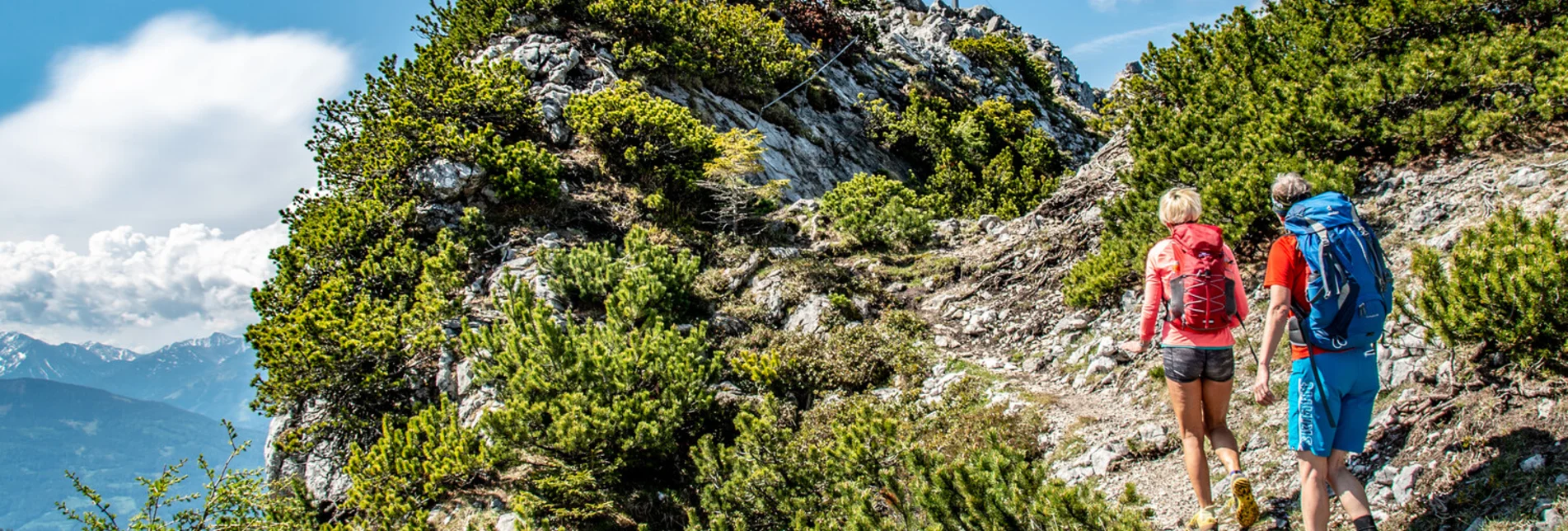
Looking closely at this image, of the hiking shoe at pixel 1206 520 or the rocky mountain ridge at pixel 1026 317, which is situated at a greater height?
the rocky mountain ridge at pixel 1026 317

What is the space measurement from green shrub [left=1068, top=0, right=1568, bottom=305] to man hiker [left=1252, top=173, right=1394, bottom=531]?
173 inches

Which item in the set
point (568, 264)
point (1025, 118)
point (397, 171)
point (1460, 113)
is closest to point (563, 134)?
point (397, 171)

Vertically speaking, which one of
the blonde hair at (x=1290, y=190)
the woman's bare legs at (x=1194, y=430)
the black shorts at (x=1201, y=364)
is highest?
the blonde hair at (x=1290, y=190)

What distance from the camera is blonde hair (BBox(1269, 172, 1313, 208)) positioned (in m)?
3.52

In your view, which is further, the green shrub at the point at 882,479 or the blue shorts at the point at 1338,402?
the green shrub at the point at 882,479

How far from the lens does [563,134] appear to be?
53.7ft

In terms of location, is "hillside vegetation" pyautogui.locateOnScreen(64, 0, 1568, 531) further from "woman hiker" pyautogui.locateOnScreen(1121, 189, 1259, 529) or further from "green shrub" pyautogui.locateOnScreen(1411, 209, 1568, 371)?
"woman hiker" pyautogui.locateOnScreen(1121, 189, 1259, 529)

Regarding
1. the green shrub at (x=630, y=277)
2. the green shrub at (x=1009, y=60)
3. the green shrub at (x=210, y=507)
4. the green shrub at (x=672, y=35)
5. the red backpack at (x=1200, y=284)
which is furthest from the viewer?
the green shrub at (x=1009, y=60)

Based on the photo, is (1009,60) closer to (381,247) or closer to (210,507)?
(381,247)

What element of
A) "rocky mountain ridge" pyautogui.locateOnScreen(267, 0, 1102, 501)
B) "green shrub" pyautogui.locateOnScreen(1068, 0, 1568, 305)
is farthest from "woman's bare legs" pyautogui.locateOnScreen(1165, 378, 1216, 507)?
"rocky mountain ridge" pyautogui.locateOnScreen(267, 0, 1102, 501)

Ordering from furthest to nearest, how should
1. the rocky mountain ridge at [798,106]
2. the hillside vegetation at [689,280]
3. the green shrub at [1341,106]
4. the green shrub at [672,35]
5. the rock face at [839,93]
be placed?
the green shrub at [672,35], the rock face at [839,93], the rocky mountain ridge at [798,106], the green shrub at [1341,106], the hillside vegetation at [689,280]

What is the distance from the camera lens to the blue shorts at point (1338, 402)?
3227 millimetres

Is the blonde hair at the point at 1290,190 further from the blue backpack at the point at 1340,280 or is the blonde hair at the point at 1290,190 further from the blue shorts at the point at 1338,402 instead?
the blue shorts at the point at 1338,402

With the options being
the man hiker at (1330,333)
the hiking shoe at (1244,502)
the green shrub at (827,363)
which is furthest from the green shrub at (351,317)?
the man hiker at (1330,333)
